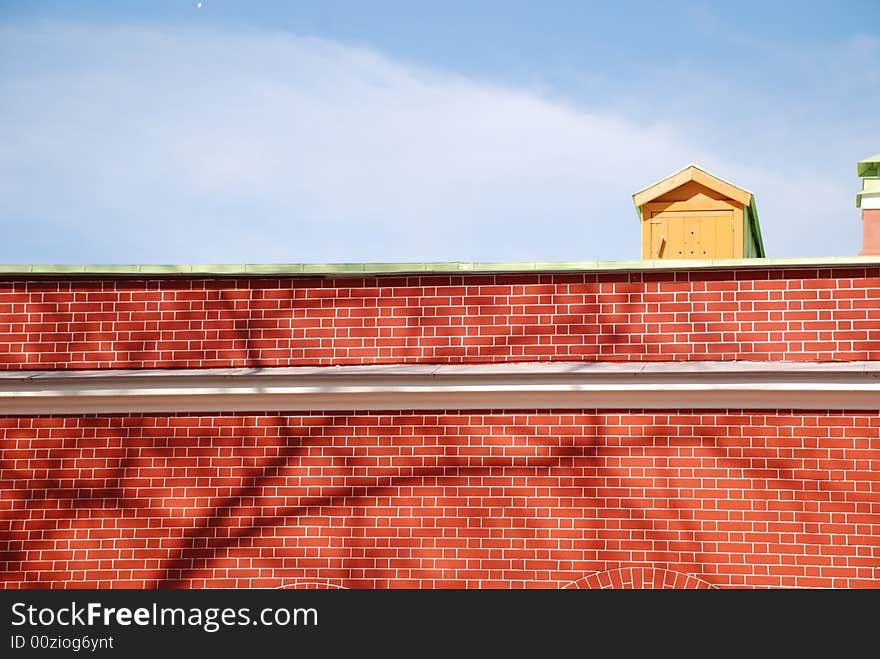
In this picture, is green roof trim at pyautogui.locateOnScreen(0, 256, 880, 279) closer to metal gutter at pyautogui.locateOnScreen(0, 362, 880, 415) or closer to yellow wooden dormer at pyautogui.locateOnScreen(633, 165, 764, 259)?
metal gutter at pyautogui.locateOnScreen(0, 362, 880, 415)

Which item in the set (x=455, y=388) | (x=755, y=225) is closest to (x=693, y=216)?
(x=755, y=225)

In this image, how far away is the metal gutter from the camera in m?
8.46

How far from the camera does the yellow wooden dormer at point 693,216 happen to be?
14.0 meters

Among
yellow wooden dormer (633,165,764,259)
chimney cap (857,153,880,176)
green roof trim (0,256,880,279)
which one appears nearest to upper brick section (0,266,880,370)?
green roof trim (0,256,880,279)

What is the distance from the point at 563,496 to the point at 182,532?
319 cm

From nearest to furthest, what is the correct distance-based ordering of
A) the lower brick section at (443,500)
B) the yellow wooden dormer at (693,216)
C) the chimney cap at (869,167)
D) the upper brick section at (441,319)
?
1. the lower brick section at (443,500)
2. the upper brick section at (441,319)
3. the yellow wooden dormer at (693,216)
4. the chimney cap at (869,167)

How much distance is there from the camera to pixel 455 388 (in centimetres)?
885

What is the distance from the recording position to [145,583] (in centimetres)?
903

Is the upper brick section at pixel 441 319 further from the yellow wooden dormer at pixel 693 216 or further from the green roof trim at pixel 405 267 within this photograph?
the yellow wooden dormer at pixel 693 216

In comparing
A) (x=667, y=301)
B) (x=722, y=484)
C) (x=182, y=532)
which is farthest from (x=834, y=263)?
(x=182, y=532)

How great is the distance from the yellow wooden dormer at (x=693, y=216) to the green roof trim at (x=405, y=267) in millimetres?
5103

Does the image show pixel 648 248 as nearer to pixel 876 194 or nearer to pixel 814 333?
pixel 876 194

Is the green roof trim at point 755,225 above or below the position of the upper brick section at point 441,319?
above

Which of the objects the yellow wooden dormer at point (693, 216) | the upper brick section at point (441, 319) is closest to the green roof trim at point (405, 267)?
the upper brick section at point (441, 319)
